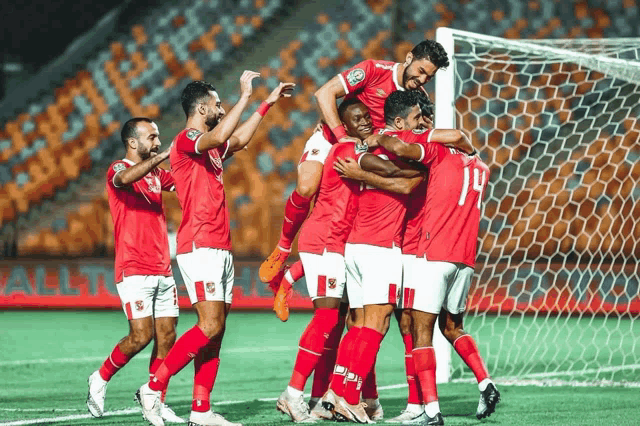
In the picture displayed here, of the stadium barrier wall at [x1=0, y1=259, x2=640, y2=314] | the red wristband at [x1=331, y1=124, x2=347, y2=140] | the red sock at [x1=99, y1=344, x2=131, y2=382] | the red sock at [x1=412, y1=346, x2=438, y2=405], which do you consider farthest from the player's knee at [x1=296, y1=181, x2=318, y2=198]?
the stadium barrier wall at [x1=0, y1=259, x2=640, y2=314]

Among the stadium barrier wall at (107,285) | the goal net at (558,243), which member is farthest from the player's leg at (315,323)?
the stadium barrier wall at (107,285)

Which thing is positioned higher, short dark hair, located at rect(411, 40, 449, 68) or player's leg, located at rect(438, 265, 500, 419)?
short dark hair, located at rect(411, 40, 449, 68)

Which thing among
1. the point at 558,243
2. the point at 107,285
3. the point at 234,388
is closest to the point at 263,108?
the point at 234,388

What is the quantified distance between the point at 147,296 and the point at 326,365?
3.43 ft

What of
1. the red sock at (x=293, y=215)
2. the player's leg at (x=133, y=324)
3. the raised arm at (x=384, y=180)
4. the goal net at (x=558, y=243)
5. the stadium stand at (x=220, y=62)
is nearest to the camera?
the raised arm at (x=384, y=180)

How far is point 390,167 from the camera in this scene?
5441mm

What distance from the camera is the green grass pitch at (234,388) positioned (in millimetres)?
5719

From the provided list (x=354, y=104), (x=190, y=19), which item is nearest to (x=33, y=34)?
(x=190, y=19)

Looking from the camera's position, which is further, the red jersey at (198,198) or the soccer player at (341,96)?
the soccer player at (341,96)

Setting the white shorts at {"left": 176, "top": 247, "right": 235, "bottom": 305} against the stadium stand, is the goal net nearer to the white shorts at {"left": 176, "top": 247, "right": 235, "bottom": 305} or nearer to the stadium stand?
the stadium stand

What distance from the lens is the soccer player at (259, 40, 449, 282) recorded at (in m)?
5.73

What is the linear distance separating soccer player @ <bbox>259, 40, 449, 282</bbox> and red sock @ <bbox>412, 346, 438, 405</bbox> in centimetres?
107

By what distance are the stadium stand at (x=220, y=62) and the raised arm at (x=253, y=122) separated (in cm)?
847

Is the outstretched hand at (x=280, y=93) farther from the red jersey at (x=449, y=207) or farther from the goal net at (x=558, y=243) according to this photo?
the goal net at (x=558, y=243)
